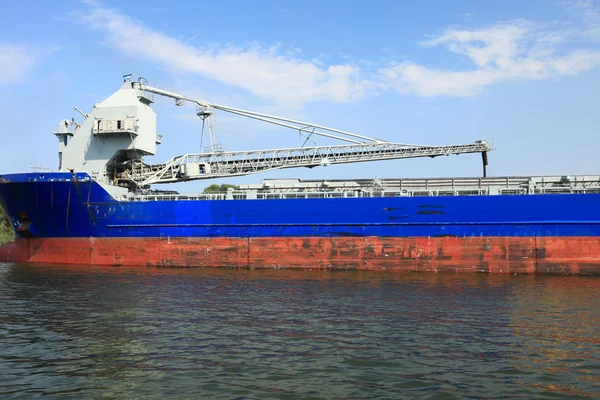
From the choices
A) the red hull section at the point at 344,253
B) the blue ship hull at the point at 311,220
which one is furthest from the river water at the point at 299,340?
the blue ship hull at the point at 311,220

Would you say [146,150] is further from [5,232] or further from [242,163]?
[5,232]

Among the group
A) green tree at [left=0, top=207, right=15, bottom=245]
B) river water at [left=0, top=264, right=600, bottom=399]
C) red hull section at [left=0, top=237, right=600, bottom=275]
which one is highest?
green tree at [left=0, top=207, right=15, bottom=245]

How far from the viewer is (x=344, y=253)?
2461 cm

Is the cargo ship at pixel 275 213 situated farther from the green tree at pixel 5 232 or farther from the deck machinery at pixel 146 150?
the green tree at pixel 5 232

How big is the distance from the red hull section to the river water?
12.6ft

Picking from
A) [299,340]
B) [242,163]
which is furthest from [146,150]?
[299,340]

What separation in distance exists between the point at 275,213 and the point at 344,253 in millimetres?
4164

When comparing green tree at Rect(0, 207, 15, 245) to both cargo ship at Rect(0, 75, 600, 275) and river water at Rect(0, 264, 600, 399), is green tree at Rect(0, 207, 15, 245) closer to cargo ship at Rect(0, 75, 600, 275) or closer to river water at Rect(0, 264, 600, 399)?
cargo ship at Rect(0, 75, 600, 275)

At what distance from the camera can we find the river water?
8.61 m

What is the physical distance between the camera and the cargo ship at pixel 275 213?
23.3 m

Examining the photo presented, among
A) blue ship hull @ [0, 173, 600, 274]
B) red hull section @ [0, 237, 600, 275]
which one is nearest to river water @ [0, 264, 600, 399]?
red hull section @ [0, 237, 600, 275]

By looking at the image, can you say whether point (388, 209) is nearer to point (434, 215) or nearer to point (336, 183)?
point (434, 215)

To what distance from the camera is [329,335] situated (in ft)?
38.6

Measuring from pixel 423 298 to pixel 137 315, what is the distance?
9.12m
